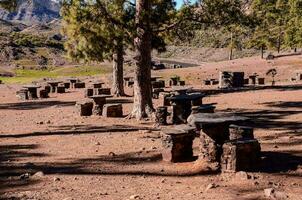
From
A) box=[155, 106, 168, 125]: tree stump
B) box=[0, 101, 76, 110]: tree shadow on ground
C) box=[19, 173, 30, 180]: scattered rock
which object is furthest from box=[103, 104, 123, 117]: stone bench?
box=[19, 173, 30, 180]: scattered rock

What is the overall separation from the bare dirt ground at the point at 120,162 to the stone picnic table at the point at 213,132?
406mm

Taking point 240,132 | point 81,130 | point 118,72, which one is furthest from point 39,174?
point 118,72

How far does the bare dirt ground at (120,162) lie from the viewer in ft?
33.5

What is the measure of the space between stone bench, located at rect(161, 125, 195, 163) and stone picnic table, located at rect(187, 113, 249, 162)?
46 cm

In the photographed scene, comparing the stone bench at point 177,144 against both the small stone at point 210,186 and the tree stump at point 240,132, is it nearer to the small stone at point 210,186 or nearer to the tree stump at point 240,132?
the tree stump at point 240,132

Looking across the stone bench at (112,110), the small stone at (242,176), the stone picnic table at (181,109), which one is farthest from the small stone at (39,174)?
the stone bench at (112,110)

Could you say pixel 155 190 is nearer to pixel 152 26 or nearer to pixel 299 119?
pixel 299 119

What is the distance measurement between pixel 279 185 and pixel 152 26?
12.9m

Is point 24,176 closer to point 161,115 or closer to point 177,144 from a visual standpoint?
point 177,144

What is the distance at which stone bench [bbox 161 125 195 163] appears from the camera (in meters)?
12.6

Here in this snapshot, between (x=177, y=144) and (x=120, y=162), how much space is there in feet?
4.83

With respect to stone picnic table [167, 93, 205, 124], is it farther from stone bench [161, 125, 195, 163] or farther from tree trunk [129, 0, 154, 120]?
stone bench [161, 125, 195, 163]

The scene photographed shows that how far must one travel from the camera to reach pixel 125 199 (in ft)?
31.9

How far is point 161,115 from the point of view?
1861cm
